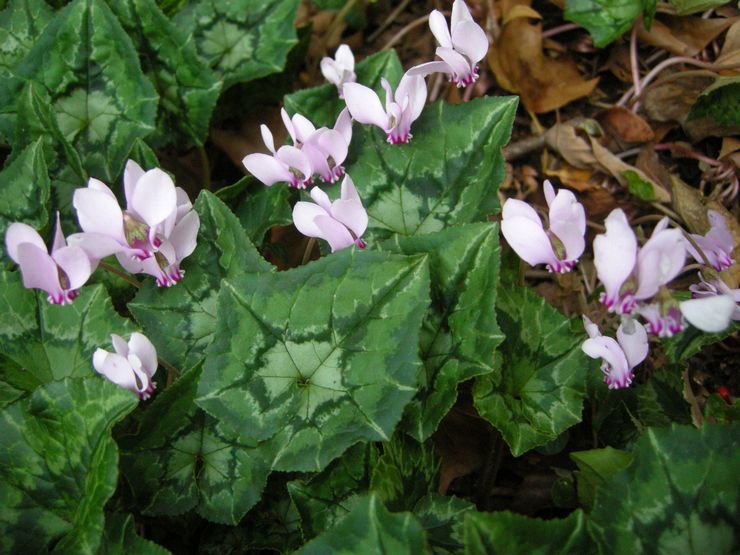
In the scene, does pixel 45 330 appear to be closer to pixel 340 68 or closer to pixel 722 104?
pixel 340 68

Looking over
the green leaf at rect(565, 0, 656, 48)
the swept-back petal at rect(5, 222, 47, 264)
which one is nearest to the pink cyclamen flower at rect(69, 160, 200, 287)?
the swept-back petal at rect(5, 222, 47, 264)

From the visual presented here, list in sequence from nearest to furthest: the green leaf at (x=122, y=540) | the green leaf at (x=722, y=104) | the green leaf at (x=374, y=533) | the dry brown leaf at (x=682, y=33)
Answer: the green leaf at (x=374, y=533) → the green leaf at (x=122, y=540) → the green leaf at (x=722, y=104) → the dry brown leaf at (x=682, y=33)

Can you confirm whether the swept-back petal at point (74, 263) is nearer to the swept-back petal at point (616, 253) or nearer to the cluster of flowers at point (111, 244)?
the cluster of flowers at point (111, 244)

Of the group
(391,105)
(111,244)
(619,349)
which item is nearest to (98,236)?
(111,244)

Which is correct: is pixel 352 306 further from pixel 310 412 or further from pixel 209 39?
pixel 209 39

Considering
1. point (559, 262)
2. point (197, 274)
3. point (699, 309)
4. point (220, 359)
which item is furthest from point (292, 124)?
point (699, 309)

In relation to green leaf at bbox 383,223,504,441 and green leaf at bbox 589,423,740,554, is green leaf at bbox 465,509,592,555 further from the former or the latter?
green leaf at bbox 383,223,504,441

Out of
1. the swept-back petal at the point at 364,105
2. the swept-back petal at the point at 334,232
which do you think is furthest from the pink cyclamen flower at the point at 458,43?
the swept-back petal at the point at 334,232
